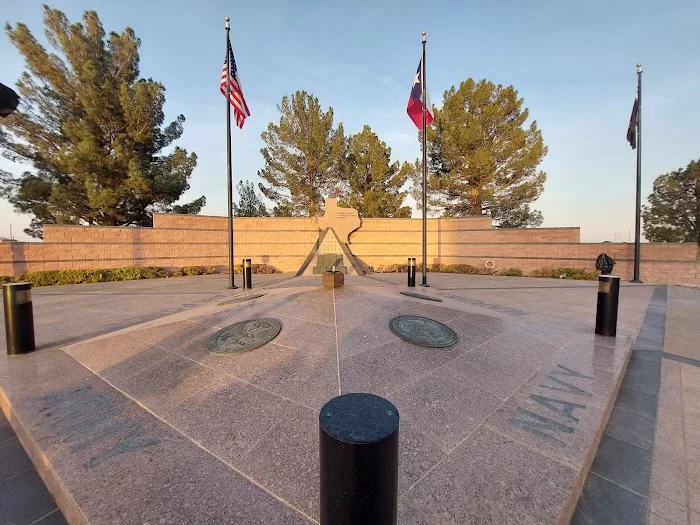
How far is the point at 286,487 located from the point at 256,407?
993 mm

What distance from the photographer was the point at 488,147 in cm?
2053

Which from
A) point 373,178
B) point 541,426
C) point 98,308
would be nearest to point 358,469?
point 541,426

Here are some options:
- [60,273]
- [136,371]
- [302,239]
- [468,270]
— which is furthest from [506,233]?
[60,273]

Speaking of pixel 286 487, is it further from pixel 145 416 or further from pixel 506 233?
pixel 506 233

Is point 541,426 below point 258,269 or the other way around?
below

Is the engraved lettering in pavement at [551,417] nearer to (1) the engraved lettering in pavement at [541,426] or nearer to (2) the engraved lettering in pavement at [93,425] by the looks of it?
(1) the engraved lettering in pavement at [541,426]

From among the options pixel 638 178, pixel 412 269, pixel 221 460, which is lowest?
pixel 221 460

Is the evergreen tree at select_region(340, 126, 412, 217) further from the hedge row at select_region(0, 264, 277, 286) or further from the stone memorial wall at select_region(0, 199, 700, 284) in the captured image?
the hedge row at select_region(0, 264, 277, 286)

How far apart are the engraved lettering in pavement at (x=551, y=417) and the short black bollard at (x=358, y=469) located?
1.98m

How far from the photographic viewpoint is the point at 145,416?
2881 millimetres

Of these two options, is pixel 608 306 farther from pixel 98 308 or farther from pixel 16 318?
pixel 98 308

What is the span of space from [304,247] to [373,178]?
31.2 feet

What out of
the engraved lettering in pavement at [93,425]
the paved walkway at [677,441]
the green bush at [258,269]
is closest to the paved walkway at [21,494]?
the engraved lettering in pavement at [93,425]

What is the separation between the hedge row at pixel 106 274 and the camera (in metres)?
12.6
